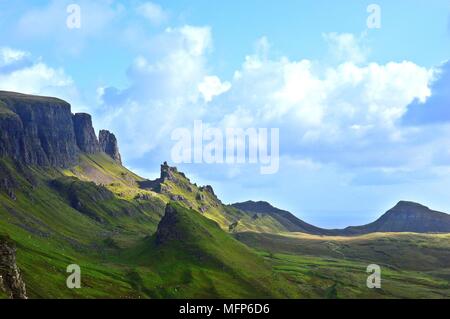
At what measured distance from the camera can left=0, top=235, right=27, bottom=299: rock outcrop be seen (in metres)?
115

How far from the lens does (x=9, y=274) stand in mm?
118875

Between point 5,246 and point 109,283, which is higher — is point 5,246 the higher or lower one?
the higher one

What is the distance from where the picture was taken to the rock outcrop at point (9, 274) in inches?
4515

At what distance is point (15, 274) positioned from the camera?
12106 centimetres
